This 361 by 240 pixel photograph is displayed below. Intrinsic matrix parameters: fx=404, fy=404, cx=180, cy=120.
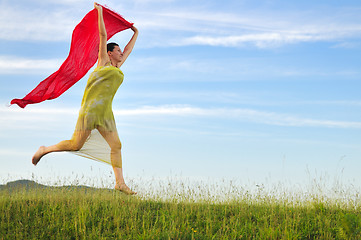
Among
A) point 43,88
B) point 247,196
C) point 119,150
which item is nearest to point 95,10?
point 43,88

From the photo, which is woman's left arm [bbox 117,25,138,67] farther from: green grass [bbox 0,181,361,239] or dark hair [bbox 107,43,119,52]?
green grass [bbox 0,181,361,239]

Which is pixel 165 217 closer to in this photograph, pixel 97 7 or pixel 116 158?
pixel 116 158

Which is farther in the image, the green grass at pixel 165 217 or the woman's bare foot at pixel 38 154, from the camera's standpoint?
the woman's bare foot at pixel 38 154

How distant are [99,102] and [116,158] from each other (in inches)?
47.8

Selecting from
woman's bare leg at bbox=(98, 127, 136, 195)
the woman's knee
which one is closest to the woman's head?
woman's bare leg at bbox=(98, 127, 136, 195)

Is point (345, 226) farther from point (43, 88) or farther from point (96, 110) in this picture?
point (43, 88)

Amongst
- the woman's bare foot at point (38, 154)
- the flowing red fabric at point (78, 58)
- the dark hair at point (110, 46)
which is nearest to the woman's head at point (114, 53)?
the dark hair at point (110, 46)

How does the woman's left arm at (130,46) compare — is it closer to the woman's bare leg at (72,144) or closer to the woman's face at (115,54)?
the woman's face at (115,54)

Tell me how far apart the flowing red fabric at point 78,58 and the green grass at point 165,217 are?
2.17 m

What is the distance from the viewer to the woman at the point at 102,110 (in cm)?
826

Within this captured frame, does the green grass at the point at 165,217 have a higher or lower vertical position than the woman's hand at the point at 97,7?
lower

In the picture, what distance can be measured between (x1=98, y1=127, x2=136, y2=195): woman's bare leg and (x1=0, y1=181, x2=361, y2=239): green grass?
0.79ft

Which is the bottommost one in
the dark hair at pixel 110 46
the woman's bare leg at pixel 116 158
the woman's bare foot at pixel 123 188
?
the woman's bare foot at pixel 123 188

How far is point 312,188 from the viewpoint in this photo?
9016mm
